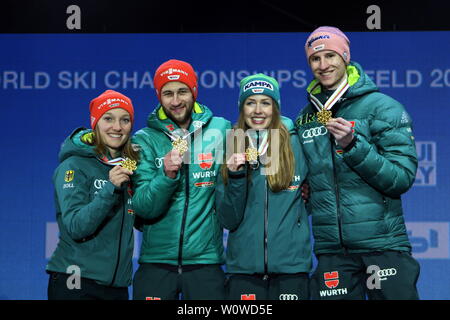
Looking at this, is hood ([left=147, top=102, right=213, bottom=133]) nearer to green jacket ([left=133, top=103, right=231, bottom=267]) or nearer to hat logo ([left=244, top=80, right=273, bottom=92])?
green jacket ([left=133, top=103, right=231, bottom=267])

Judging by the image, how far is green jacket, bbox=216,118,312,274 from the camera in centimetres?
312

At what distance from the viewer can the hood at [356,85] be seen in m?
3.22

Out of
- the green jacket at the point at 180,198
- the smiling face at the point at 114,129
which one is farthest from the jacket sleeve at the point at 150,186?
the smiling face at the point at 114,129

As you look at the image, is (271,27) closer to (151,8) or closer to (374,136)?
(151,8)

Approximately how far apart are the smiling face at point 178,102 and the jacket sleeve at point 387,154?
3.02 ft

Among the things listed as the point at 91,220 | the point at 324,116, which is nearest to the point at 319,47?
the point at 324,116

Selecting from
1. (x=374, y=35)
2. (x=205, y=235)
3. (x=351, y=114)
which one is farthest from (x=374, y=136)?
(x=374, y=35)

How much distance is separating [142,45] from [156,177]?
7.63 feet

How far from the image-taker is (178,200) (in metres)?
3.32

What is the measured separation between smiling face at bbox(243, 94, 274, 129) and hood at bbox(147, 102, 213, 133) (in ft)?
0.86

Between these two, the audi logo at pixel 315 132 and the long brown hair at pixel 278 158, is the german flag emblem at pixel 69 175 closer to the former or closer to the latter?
the long brown hair at pixel 278 158

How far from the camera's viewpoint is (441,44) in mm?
5125

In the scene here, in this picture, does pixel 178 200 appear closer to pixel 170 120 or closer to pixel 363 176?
pixel 170 120

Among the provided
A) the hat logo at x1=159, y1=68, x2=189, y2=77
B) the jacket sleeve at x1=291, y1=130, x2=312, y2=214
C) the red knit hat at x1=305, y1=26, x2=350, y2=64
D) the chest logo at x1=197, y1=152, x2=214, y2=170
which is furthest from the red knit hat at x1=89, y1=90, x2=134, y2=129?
the red knit hat at x1=305, y1=26, x2=350, y2=64
